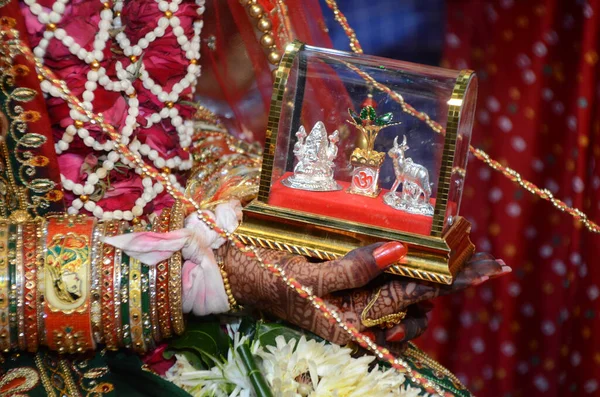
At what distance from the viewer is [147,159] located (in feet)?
3.74

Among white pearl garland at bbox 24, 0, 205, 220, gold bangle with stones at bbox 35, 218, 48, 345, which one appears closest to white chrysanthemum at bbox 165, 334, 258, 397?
gold bangle with stones at bbox 35, 218, 48, 345

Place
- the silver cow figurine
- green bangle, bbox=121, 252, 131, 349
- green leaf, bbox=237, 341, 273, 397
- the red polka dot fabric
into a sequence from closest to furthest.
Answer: green leaf, bbox=237, 341, 273, 397 → green bangle, bbox=121, 252, 131, 349 → the silver cow figurine → the red polka dot fabric

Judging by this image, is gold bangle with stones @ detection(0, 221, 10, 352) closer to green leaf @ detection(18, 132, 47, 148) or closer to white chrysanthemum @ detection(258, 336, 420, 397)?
green leaf @ detection(18, 132, 47, 148)

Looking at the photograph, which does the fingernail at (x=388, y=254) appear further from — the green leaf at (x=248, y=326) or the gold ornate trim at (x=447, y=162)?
the green leaf at (x=248, y=326)

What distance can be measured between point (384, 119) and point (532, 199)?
3.14 feet

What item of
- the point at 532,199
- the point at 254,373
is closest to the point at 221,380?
the point at 254,373

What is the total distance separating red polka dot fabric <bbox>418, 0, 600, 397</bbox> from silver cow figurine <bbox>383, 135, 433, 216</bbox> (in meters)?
0.84

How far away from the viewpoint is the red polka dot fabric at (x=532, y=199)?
1.71m

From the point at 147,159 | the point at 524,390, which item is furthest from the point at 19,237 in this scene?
the point at 524,390

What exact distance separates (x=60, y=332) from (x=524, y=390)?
60.9 inches

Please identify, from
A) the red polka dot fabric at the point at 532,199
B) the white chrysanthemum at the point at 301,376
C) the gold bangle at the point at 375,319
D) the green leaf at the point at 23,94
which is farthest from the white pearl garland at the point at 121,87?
the red polka dot fabric at the point at 532,199

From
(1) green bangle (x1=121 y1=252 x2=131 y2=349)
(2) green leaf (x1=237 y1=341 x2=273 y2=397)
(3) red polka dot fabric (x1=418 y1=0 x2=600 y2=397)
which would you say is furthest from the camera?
(3) red polka dot fabric (x1=418 y1=0 x2=600 y2=397)

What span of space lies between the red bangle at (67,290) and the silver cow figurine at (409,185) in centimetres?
52

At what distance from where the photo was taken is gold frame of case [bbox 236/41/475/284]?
96cm
